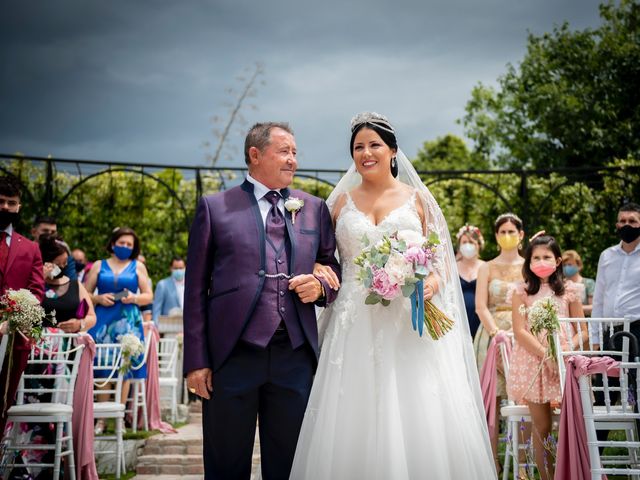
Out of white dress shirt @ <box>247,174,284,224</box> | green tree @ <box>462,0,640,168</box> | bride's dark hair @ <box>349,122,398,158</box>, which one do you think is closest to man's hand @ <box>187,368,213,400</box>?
white dress shirt @ <box>247,174,284,224</box>

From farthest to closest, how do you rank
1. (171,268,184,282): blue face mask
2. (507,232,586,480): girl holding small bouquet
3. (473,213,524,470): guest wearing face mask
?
(171,268,184,282): blue face mask
(473,213,524,470): guest wearing face mask
(507,232,586,480): girl holding small bouquet

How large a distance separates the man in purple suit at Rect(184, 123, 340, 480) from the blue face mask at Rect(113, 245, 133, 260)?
4148mm

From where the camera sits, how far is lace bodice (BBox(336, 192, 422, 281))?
3.81 m

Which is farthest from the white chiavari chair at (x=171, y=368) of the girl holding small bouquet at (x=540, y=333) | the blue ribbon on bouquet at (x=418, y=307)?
the blue ribbon on bouquet at (x=418, y=307)

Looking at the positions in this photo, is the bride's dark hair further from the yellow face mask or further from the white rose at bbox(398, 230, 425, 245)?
the yellow face mask

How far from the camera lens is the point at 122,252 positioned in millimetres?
7453

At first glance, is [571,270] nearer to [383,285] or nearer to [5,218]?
[383,285]

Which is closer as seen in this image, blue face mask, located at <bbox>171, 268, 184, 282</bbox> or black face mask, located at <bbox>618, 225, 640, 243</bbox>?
black face mask, located at <bbox>618, 225, 640, 243</bbox>

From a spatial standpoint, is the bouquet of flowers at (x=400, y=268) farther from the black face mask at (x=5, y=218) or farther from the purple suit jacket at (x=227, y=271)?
the black face mask at (x=5, y=218)

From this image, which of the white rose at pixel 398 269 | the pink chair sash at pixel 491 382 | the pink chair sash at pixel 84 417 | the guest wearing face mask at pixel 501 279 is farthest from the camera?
the guest wearing face mask at pixel 501 279

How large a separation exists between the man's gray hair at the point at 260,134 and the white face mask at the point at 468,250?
4.14m

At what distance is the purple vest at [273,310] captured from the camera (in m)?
3.30

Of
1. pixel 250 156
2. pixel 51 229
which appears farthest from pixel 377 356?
pixel 51 229

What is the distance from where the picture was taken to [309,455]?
3373 millimetres
